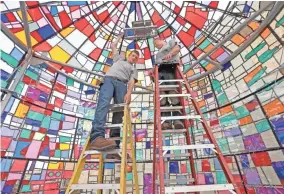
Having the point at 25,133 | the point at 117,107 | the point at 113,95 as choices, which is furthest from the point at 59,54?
the point at 117,107

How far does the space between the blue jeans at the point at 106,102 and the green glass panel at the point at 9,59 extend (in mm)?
3079

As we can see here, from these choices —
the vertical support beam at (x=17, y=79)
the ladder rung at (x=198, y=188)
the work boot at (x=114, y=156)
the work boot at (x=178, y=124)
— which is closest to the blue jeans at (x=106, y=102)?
the work boot at (x=114, y=156)

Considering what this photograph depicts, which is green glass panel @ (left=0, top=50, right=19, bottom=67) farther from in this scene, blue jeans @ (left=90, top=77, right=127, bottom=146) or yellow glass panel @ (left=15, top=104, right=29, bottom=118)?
blue jeans @ (left=90, top=77, right=127, bottom=146)

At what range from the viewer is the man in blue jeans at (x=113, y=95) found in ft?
6.95

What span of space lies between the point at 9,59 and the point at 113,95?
3211 millimetres

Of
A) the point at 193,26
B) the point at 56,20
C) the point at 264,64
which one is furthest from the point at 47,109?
the point at 264,64

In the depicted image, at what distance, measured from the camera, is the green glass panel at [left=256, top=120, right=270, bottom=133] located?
4496 mm

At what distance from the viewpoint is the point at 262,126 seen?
15.1 feet

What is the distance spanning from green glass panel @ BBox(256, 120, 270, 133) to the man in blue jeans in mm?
3223

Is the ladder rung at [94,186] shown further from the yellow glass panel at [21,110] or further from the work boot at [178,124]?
the yellow glass panel at [21,110]

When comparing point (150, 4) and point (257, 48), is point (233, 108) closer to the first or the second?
point (257, 48)

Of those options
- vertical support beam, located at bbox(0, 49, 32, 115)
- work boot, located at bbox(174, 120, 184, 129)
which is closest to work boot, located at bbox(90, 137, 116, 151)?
work boot, located at bbox(174, 120, 184, 129)

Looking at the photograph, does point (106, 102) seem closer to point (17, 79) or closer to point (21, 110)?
point (17, 79)

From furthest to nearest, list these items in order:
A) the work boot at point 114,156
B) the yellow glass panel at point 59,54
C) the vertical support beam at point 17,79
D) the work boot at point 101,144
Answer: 1. the yellow glass panel at point 59,54
2. the vertical support beam at point 17,79
3. the work boot at point 114,156
4. the work boot at point 101,144
